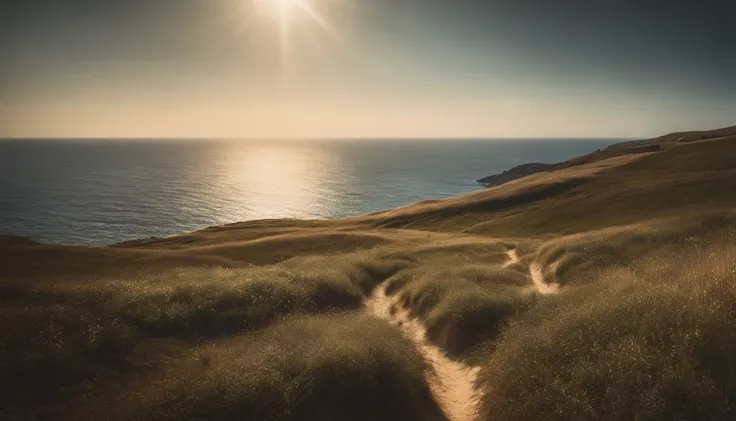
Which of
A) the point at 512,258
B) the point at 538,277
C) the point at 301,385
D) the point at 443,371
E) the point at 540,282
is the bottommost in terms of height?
the point at 512,258

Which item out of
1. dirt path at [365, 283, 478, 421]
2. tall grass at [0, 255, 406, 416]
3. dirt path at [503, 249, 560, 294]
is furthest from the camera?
dirt path at [503, 249, 560, 294]

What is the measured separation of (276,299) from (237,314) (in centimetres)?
285

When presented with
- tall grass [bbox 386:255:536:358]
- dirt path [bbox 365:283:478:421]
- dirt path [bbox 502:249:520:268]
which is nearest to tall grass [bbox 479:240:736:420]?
dirt path [bbox 365:283:478:421]

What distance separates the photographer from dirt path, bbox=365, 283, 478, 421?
14203 mm

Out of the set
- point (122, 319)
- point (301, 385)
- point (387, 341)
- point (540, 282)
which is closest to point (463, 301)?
point (387, 341)

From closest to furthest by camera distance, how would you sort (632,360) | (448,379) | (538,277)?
(632,360)
(448,379)
(538,277)

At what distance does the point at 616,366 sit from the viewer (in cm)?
1102

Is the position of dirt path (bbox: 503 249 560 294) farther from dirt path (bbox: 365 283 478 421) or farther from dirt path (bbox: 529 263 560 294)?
dirt path (bbox: 365 283 478 421)

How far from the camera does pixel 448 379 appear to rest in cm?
1644

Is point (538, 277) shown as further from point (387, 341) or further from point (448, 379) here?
point (387, 341)

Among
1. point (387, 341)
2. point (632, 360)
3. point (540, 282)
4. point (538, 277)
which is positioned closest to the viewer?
point (632, 360)

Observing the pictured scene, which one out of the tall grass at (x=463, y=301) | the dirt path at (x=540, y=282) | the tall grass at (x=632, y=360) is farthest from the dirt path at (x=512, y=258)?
the tall grass at (x=632, y=360)

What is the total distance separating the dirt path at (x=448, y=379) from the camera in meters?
Answer: 14.2

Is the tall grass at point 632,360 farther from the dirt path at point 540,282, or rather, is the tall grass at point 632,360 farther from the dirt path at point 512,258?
the dirt path at point 512,258
